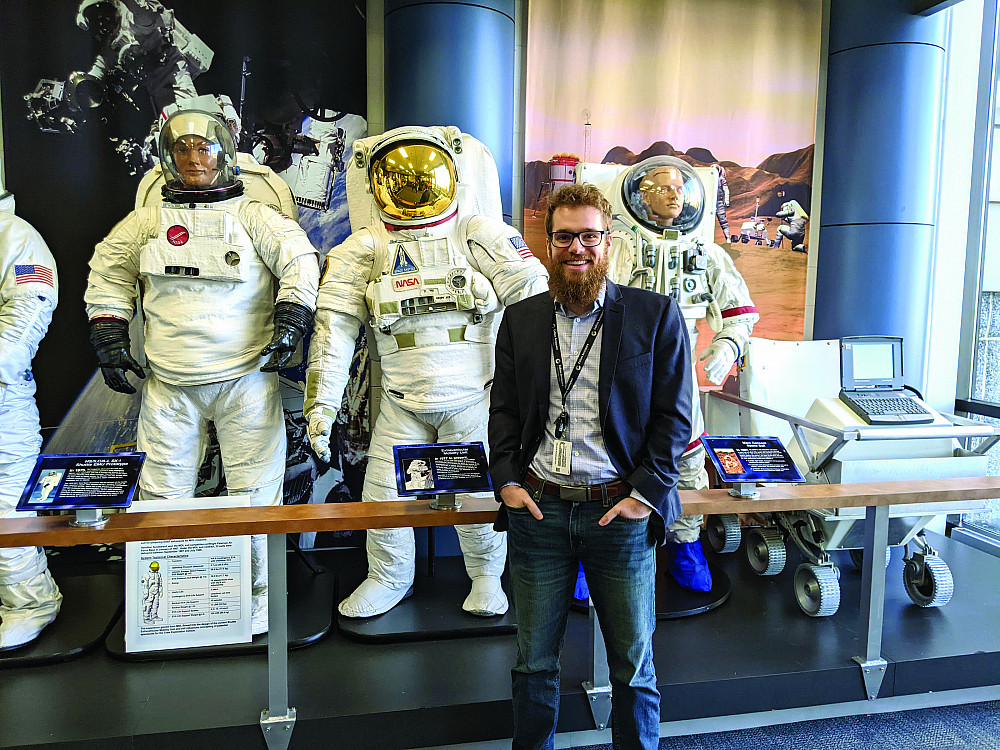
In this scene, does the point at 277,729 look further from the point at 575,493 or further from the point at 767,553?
the point at 767,553

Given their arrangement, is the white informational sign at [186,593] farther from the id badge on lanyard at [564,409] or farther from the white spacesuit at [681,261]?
the white spacesuit at [681,261]

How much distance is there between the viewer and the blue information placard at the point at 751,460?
2150mm

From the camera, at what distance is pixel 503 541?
294 centimetres

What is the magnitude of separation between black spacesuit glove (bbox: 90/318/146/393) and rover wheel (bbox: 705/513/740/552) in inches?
109

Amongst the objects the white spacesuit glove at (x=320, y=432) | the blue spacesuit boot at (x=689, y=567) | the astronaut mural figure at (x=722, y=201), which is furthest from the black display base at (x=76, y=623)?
the astronaut mural figure at (x=722, y=201)

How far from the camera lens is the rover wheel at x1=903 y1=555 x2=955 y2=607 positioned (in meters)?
2.84

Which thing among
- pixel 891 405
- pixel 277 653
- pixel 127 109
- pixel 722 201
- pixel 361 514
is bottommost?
pixel 277 653

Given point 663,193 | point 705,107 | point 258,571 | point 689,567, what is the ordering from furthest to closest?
point 705,107 → point 663,193 → point 689,567 → point 258,571

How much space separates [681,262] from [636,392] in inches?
63.6

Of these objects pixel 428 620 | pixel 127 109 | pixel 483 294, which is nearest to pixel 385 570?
pixel 428 620

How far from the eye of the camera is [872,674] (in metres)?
2.40

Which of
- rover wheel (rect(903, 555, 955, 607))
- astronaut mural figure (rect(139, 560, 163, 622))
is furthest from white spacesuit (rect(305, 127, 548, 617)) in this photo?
rover wheel (rect(903, 555, 955, 607))

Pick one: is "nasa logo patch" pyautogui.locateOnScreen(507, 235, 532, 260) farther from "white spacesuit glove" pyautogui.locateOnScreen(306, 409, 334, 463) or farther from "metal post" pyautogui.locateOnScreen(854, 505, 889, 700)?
"metal post" pyautogui.locateOnScreen(854, 505, 889, 700)

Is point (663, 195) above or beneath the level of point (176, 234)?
above
